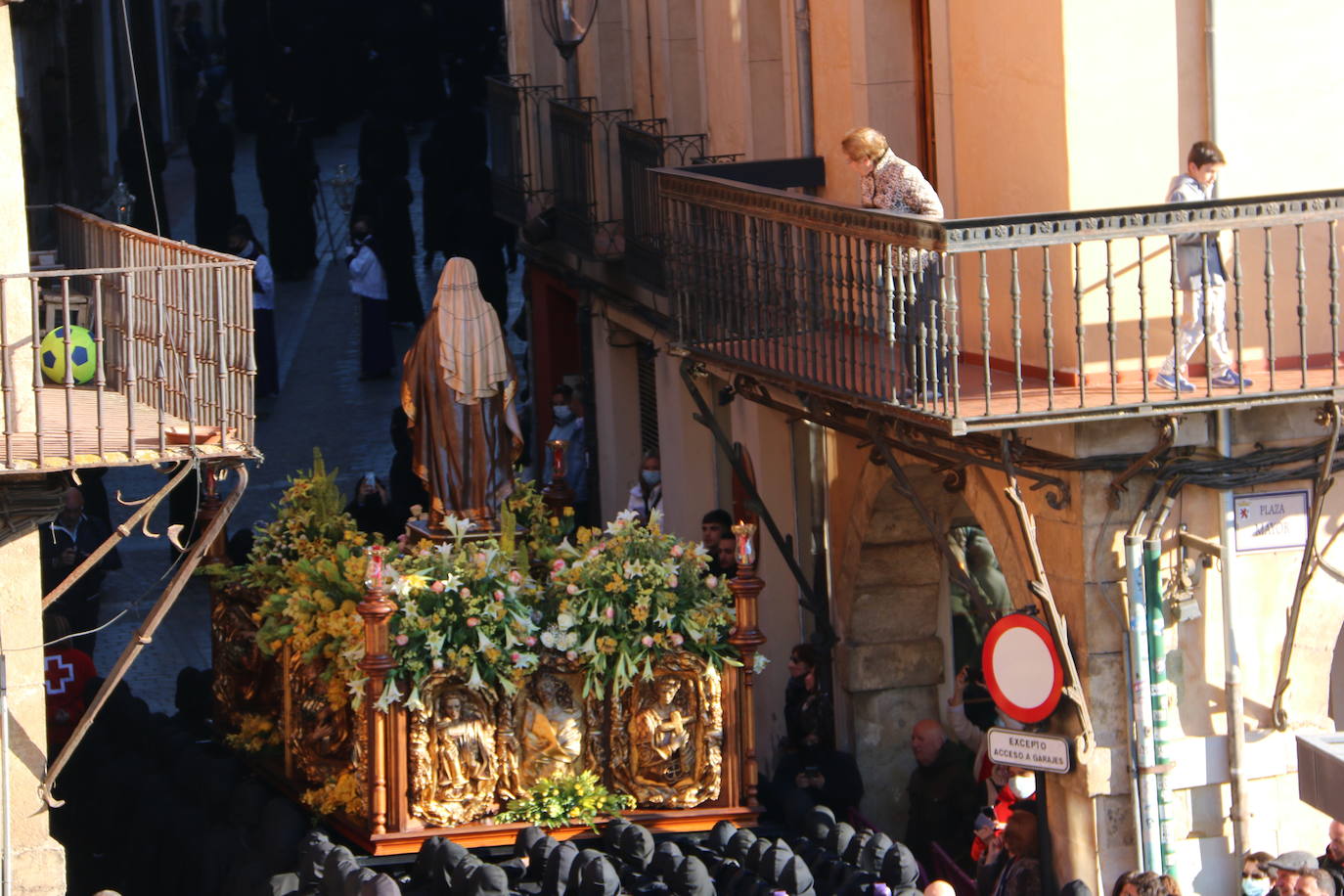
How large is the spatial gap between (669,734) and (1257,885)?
9.53 ft

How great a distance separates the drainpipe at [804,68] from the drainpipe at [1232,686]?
474cm

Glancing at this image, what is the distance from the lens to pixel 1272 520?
12.7m

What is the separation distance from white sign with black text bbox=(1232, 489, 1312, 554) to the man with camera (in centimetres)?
745

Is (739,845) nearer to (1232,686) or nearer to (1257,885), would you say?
(1257,885)

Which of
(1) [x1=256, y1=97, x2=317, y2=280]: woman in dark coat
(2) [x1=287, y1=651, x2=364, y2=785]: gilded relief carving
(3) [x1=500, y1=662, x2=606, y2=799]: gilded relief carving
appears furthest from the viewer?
(1) [x1=256, y1=97, x2=317, y2=280]: woman in dark coat

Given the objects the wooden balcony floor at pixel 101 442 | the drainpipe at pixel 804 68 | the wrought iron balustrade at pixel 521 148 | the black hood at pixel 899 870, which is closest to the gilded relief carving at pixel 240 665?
the wooden balcony floor at pixel 101 442

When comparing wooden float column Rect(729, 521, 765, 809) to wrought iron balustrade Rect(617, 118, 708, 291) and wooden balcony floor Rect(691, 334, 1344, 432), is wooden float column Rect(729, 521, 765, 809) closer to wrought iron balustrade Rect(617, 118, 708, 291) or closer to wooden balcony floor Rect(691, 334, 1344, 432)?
wooden balcony floor Rect(691, 334, 1344, 432)

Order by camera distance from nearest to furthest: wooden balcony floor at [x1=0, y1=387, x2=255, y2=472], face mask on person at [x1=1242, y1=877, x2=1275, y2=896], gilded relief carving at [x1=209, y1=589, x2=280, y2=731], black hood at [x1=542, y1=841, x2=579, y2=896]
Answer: wooden balcony floor at [x1=0, y1=387, x2=255, y2=472]
black hood at [x1=542, y1=841, x2=579, y2=896]
face mask on person at [x1=1242, y1=877, x2=1275, y2=896]
gilded relief carving at [x1=209, y1=589, x2=280, y2=731]

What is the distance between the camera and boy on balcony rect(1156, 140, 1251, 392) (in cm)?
1209

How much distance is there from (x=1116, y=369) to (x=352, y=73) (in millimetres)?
30084

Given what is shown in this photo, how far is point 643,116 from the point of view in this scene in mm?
20469

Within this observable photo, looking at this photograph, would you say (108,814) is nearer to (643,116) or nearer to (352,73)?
(643,116)

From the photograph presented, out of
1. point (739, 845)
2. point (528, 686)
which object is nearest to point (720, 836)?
point (739, 845)

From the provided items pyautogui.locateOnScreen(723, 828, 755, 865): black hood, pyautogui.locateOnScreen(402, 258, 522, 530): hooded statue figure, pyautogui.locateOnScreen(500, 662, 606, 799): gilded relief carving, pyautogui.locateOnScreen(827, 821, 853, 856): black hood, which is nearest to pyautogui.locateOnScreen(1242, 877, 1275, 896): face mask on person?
Result: pyautogui.locateOnScreen(827, 821, 853, 856): black hood
